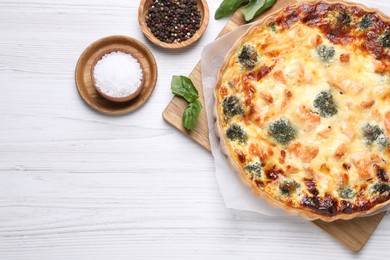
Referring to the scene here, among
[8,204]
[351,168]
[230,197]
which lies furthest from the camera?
[8,204]

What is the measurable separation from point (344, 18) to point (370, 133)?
822 millimetres

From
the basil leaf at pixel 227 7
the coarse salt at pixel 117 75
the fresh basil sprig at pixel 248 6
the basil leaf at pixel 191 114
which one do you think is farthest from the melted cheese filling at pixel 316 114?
the coarse salt at pixel 117 75

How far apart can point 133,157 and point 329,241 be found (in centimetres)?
160

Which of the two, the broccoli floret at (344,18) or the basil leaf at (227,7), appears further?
the basil leaf at (227,7)

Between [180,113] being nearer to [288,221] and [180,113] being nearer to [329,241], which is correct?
[288,221]

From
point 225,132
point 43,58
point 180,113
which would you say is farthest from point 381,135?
point 43,58

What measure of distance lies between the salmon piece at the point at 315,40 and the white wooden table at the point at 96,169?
0.80 metres

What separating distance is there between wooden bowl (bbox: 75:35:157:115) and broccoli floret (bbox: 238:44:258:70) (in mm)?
712

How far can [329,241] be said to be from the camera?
436cm

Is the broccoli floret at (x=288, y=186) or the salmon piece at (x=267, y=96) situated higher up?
the salmon piece at (x=267, y=96)

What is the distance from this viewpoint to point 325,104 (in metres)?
3.97

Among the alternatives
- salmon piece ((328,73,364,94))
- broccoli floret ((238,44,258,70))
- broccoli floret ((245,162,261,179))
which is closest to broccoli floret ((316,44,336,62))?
salmon piece ((328,73,364,94))

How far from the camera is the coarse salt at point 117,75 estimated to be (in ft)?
14.0

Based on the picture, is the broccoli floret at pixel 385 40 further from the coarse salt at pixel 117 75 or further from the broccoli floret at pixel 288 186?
the coarse salt at pixel 117 75
